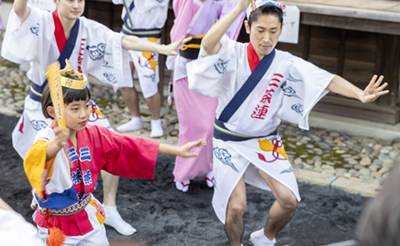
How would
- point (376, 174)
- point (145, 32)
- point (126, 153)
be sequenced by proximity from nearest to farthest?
point (126, 153) < point (376, 174) < point (145, 32)

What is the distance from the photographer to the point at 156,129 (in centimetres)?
539

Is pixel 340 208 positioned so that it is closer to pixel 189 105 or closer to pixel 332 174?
pixel 332 174

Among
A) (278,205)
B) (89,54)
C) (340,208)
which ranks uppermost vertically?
(89,54)

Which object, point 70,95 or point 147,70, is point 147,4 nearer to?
point 147,70

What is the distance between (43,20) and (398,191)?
3068 millimetres

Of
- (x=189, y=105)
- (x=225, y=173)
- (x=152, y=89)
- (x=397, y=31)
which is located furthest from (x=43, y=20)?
(x=397, y=31)

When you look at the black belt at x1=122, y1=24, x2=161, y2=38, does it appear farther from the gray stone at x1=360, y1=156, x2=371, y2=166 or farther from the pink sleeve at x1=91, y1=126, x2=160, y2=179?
the pink sleeve at x1=91, y1=126, x2=160, y2=179

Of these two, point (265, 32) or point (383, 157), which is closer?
point (265, 32)

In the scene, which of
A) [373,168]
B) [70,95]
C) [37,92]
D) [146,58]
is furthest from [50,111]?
[373,168]

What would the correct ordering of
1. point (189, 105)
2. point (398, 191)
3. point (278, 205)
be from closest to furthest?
point (398, 191)
point (278, 205)
point (189, 105)

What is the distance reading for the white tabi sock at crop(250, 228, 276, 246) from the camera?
3334 mm

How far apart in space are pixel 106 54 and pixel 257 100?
50.0 inches

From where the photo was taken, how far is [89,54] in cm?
375

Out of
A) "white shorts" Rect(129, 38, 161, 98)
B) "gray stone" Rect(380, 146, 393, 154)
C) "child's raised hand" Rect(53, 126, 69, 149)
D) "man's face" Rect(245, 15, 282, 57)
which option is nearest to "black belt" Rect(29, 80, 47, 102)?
"child's raised hand" Rect(53, 126, 69, 149)
